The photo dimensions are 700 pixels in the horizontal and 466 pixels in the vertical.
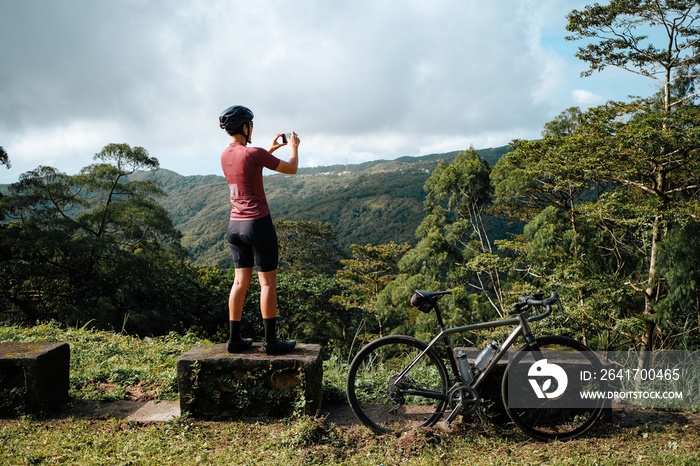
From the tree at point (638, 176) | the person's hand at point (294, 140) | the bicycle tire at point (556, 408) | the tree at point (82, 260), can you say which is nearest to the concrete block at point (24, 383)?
the person's hand at point (294, 140)

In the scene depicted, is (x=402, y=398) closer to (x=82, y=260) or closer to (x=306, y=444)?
(x=306, y=444)

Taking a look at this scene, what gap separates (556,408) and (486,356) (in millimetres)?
595

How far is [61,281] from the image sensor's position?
16016 millimetres

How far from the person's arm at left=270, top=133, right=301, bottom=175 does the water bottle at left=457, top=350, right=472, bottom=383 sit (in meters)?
1.63

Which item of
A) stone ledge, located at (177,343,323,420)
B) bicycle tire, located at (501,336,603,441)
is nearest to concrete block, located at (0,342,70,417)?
stone ledge, located at (177,343,323,420)

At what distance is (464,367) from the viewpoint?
9.25ft

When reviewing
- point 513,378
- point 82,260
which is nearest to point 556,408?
point 513,378

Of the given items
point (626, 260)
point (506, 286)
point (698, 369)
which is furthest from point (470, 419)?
point (506, 286)

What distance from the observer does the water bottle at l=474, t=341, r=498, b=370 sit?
2824mm

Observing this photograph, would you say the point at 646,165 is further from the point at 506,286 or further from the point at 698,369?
the point at 506,286

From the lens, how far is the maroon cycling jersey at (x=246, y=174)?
2994mm

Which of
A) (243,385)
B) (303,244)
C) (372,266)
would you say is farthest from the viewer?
(303,244)

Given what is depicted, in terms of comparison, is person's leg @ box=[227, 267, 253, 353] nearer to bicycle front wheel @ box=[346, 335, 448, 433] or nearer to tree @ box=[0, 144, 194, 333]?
bicycle front wheel @ box=[346, 335, 448, 433]

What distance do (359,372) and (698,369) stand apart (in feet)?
9.67
